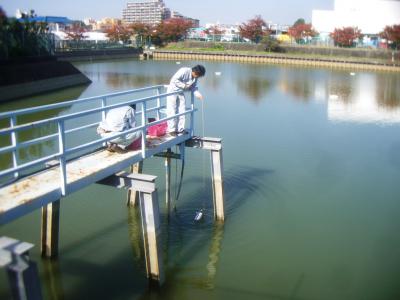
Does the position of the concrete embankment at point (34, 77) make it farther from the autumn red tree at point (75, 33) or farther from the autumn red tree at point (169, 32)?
the autumn red tree at point (169, 32)

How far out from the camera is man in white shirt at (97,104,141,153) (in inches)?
292

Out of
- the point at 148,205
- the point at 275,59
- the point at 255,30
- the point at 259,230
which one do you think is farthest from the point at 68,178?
the point at 255,30

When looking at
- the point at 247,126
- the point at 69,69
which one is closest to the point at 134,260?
the point at 247,126

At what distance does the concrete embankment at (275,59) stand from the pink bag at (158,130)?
48.7 meters

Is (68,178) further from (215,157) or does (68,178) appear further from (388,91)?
(388,91)

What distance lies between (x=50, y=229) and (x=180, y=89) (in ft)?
11.7

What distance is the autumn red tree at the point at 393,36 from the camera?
199ft

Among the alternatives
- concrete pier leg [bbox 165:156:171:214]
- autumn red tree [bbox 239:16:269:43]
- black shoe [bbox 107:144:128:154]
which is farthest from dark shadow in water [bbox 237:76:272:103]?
autumn red tree [bbox 239:16:269:43]

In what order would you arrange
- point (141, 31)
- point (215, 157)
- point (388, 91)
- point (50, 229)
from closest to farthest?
point (50, 229) < point (215, 157) < point (388, 91) < point (141, 31)

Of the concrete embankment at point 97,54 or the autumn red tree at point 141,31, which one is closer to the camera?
the concrete embankment at point 97,54

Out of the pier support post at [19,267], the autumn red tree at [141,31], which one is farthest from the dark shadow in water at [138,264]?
the autumn red tree at [141,31]

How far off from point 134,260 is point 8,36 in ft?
82.8

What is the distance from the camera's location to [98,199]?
10758 mm

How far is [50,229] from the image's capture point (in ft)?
25.8
